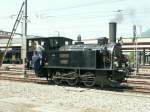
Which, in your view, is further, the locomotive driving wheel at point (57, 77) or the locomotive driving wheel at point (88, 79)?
the locomotive driving wheel at point (57, 77)

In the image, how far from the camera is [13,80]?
21.4 metres

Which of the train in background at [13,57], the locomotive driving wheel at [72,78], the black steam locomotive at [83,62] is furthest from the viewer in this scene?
the train in background at [13,57]

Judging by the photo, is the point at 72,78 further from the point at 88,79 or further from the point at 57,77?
the point at 57,77

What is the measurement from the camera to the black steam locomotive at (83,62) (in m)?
17.5

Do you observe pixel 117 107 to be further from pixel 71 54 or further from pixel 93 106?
pixel 71 54

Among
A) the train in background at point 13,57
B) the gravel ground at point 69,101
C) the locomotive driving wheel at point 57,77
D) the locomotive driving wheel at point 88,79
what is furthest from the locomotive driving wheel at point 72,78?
the train in background at point 13,57

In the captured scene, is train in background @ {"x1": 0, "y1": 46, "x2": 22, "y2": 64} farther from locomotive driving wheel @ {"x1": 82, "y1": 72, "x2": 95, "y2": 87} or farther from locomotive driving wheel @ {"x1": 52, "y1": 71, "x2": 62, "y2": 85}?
locomotive driving wheel @ {"x1": 82, "y1": 72, "x2": 95, "y2": 87}

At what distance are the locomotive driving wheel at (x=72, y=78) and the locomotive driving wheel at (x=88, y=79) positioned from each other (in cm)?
49

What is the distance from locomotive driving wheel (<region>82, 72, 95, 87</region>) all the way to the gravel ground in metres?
1.86

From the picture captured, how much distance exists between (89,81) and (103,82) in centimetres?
97

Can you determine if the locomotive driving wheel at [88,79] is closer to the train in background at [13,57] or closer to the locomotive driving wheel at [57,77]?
the locomotive driving wheel at [57,77]

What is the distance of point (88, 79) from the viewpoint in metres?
18.0

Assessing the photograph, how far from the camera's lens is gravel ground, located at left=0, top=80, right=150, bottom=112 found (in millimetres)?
11211

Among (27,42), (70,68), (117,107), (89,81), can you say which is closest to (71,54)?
(70,68)
